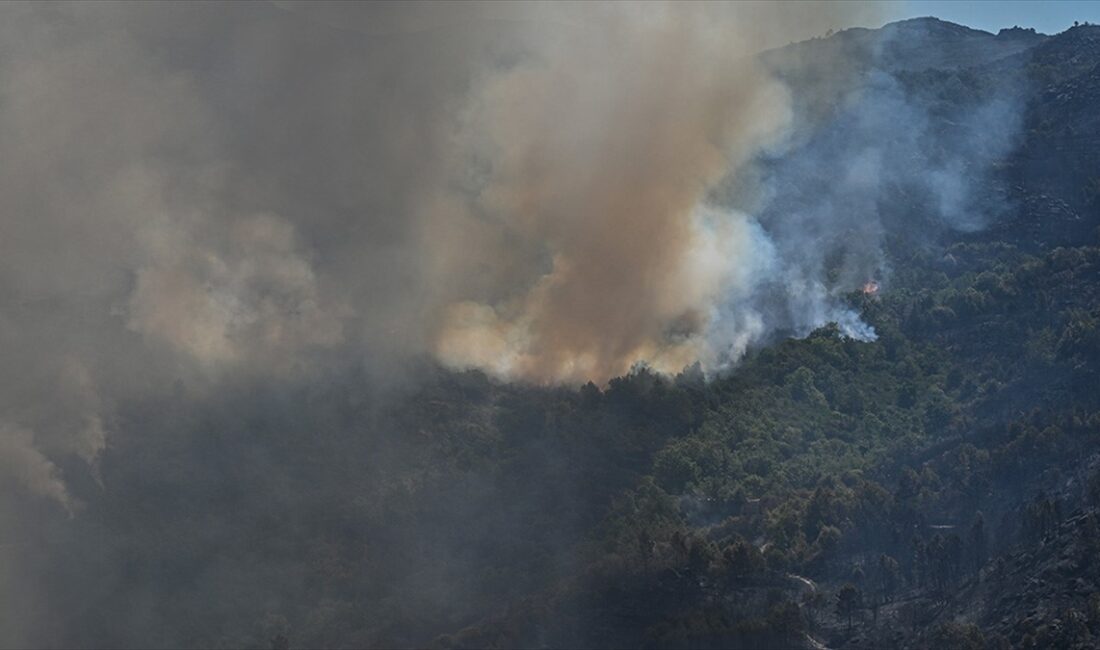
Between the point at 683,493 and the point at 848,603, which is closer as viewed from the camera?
the point at 848,603

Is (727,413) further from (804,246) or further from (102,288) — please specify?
(102,288)

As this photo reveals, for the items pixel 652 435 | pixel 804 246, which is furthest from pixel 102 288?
pixel 804 246

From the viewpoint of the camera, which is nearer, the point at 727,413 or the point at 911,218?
the point at 727,413

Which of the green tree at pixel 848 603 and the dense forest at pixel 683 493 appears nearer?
the green tree at pixel 848 603

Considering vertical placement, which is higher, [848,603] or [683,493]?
[683,493]

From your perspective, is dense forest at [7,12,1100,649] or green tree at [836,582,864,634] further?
dense forest at [7,12,1100,649]

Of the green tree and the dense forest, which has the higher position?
the dense forest

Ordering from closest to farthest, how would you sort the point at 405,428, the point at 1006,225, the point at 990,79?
the point at 405,428, the point at 1006,225, the point at 990,79

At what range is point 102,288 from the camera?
130750 mm

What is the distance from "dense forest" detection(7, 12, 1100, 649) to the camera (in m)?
91.2

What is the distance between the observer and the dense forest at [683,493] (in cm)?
9125

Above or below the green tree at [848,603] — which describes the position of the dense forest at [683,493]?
above

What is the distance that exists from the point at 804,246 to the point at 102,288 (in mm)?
65846

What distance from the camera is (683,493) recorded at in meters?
115
